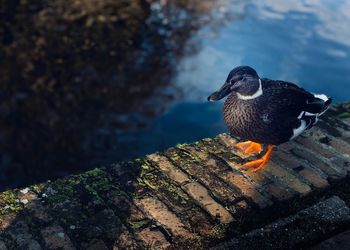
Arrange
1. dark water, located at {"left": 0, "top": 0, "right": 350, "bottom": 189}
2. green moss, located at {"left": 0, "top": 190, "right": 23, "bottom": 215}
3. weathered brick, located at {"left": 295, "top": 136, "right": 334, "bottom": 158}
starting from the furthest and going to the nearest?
dark water, located at {"left": 0, "top": 0, "right": 350, "bottom": 189} < weathered brick, located at {"left": 295, "top": 136, "right": 334, "bottom": 158} < green moss, located at {"left": 0, "top": 190, "right": 23, "bottom": 215}

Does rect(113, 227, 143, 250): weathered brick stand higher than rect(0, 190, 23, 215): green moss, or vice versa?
rect(0, 190, 23, 215): green moss

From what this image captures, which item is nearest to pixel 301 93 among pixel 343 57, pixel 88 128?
pixel 88 128

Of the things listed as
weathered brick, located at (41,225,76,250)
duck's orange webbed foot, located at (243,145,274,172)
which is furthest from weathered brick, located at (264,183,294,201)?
weathered brick, located at (41,225,76,250)

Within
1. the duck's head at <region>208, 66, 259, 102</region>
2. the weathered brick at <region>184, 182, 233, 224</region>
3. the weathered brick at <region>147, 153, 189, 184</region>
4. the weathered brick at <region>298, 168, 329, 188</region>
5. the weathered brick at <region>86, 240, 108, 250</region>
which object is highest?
the duck's head at <region>208, 66, 259, 102</region>

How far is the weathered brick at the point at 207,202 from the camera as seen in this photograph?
263 centimetres

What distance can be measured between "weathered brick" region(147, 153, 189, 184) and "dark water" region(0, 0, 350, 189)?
2374 millimetres

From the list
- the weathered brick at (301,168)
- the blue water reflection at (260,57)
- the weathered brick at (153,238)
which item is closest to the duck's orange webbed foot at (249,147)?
the weathered brick at (301,168)

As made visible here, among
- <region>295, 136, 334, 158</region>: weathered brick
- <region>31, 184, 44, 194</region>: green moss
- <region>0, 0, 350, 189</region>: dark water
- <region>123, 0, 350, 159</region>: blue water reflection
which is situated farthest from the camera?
<region>123, 0, 350, 159</region>: blue water reflection

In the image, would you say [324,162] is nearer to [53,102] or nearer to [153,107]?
[153,107]

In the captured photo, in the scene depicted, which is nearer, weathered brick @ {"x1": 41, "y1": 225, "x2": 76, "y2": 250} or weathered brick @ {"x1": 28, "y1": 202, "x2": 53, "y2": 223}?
weathered brick @ {"x1": 41, "y1": 225, "x2": 76, "y2": 250}

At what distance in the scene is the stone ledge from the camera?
2.45 m

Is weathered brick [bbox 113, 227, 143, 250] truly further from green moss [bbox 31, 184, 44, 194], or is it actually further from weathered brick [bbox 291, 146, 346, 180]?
weathered brick [bbox 291, 146, 346, 180]

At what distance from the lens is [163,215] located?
2615 millimetres

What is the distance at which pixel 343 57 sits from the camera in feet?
25.0
